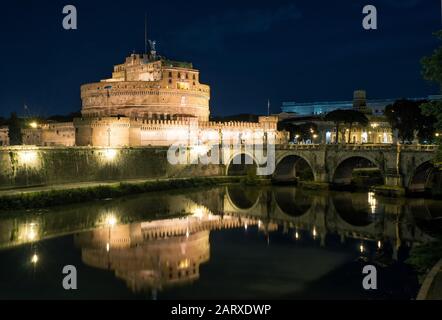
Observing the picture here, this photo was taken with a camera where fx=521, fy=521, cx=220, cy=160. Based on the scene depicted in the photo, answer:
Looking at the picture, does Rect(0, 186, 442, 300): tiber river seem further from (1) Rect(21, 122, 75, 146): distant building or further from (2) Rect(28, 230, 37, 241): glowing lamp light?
(1) Rect(21, 122, 75, 146): distant building

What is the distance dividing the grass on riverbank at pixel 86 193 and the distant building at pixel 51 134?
12216 millimetres

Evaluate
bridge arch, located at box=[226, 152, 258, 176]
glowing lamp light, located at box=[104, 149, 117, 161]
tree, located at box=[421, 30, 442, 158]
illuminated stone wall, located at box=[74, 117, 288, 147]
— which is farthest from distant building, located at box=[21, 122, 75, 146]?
tree, located at box=[421, 30, 442, 158]

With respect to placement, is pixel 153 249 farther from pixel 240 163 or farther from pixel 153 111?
pixel 153 111

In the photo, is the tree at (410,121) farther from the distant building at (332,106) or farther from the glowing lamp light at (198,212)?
the distant building at (332,106)

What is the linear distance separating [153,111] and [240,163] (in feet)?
35.5

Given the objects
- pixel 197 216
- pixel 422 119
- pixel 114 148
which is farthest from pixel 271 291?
pixel 422 119

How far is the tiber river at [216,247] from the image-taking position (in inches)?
566

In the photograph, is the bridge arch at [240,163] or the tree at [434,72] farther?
the bridge arch at [240,163]

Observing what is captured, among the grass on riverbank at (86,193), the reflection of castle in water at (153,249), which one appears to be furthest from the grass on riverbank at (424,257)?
the grass on riverbank at (86,193)

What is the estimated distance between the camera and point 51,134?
44312 millimetres

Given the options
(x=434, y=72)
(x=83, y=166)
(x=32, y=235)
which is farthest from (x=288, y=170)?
(x=434, y=72)

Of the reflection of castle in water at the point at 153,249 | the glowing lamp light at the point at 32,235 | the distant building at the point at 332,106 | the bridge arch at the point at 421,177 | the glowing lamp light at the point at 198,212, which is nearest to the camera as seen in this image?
the reflection of castle in water at the point at 153,249

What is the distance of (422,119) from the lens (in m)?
42.9
